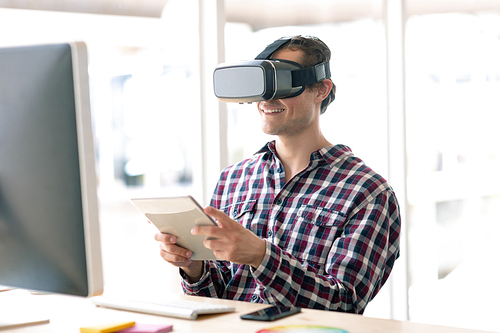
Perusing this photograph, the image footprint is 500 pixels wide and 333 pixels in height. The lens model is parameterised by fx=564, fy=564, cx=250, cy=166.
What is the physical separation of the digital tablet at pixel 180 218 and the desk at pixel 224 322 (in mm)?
200

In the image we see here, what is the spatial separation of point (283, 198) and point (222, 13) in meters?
1.18

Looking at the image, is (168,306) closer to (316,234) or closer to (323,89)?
(316,234)

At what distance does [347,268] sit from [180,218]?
51 cm

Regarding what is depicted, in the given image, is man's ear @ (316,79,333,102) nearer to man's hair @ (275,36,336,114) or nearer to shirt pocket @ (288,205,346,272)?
man's hair @ (275,36,336,114)

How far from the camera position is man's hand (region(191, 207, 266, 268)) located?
1320mm

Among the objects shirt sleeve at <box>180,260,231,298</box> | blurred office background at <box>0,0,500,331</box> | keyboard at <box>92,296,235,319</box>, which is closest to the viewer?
keyboard at <box>92,296,235,319</box>

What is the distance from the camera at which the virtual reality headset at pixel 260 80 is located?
5.13ft

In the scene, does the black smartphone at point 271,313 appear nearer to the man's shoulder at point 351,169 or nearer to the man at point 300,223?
the man at point 300,223

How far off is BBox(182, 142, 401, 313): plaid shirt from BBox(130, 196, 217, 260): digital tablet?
0.16 metres

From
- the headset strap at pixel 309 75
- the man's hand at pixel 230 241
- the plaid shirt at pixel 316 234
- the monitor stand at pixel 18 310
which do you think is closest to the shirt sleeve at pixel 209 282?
the plaid shirt at pixel 316 234

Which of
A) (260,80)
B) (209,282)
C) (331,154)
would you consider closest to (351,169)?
(331,154)

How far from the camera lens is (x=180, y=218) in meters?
1.34

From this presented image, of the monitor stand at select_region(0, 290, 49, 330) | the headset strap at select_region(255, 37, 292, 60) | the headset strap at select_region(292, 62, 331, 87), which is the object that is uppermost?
the headset strap at select_region(255, 37, 292, 60)

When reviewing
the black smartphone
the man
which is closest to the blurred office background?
the man
